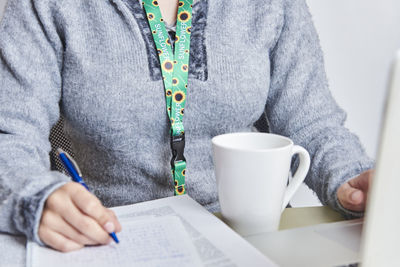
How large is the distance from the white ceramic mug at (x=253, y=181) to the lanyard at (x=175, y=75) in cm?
19

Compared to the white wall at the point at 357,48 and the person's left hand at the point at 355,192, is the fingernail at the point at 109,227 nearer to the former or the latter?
the person's left hand at the point at 355,192

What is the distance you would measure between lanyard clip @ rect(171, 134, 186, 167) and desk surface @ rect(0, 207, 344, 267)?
167 millimetres

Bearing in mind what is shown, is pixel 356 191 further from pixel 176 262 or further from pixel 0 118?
pixel 0 118

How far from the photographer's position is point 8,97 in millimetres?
658

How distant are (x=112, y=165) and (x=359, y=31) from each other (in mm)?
884

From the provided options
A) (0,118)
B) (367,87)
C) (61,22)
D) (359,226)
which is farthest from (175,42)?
(367,87)

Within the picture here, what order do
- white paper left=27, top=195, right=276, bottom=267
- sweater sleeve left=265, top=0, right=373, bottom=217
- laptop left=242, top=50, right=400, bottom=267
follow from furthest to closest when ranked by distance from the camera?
sweater sleeve left=265, top=0, right=373, bottom=217 < white paper left=27, top=195, right=276, bottom=267 < laptop left=242, top=50, right=400, bottom=267

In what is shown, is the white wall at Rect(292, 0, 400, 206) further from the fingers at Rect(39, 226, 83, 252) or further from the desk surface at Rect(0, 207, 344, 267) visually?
the fingers at Rect(39, 226, 83, 252)

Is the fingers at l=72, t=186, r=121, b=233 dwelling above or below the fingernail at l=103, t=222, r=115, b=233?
above

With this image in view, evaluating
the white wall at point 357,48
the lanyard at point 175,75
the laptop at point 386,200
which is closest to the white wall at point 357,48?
the white wall at point 357,48

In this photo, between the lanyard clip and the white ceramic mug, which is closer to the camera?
the white ceramic mug

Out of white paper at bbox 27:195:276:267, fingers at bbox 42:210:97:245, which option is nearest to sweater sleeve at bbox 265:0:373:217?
white paper at bbox 27:195:276:267

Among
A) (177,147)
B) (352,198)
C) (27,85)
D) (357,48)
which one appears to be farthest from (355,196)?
(357,48)

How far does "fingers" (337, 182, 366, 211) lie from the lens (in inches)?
21.6
